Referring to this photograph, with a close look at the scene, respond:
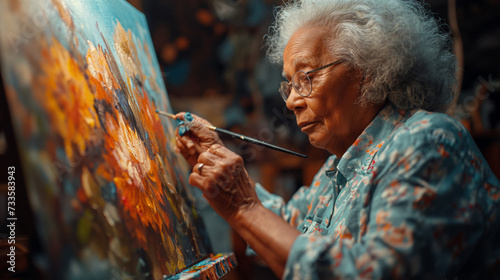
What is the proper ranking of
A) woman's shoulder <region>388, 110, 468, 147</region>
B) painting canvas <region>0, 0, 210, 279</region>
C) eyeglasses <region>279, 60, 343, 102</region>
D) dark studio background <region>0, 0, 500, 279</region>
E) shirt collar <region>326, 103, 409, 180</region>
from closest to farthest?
painting canvas <region>0, 0, 210, 279</region> < woman's shoulder <region>388, 110, 468, 147</region> < shirt collar <region>326, 103, 409, 180</region> < eyeglasses <region>279, 60, 343, 102</region> < dark studio background <region>0, 0, 500, 279</region>

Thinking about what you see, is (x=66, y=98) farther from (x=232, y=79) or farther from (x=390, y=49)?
(x=232, y=79)

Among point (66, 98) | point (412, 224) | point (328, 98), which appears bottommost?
point (412, 224)

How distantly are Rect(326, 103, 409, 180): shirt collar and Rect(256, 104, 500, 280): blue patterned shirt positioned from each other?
13 cm

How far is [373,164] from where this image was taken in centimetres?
110

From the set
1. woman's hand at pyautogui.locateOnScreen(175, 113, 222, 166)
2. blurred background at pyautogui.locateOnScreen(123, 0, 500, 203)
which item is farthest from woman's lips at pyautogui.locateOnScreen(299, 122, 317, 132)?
blurred background at pyautogui.locateOnScreen(123, 0, 500, 203)

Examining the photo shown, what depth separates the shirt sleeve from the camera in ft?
2.66

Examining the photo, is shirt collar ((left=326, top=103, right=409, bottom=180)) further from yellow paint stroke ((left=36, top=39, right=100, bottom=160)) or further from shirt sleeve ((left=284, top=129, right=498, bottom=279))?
yellow paint stroke ((left=36, top=39, right=100, bottom=160))

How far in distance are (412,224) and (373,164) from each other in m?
0.30

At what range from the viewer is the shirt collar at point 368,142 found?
1.18 m

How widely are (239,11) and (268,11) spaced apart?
0.24 metres

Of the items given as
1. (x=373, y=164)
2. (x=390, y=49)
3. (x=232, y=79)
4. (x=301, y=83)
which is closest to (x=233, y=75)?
(x=232, y=79)

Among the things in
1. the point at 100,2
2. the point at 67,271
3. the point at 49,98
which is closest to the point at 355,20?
the point at 100,2

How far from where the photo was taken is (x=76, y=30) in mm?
888

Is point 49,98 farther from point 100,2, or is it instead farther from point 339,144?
point 339,144
